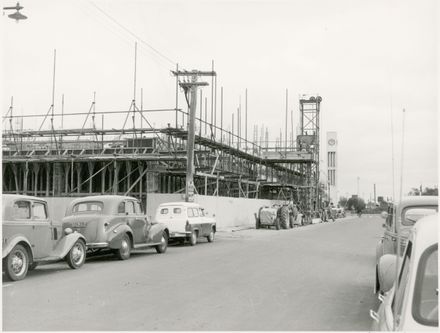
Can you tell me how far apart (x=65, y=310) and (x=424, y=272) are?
18.9 feet

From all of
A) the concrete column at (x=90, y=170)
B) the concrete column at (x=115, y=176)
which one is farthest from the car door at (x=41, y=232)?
the concrete column at (x=90, y=170)

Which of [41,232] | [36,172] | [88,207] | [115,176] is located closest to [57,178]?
[36,172]

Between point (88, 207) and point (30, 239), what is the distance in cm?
399

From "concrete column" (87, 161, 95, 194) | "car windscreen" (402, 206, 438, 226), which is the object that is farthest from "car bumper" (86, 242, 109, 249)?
"concrete column" (87, 161, 95, 194)

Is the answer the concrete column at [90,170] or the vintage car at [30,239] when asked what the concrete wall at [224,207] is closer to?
the concrete column at [90,170]

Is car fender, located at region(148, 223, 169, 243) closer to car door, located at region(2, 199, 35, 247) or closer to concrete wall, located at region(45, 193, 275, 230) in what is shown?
car door, located at region(2, 199, 35, 247)

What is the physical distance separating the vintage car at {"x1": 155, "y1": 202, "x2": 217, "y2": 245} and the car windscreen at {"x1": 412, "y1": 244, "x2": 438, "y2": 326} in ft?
57.2

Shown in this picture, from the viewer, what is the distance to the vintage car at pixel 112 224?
14.9 m

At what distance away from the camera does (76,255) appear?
13344mm

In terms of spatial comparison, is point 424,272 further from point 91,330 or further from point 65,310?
point 65,310

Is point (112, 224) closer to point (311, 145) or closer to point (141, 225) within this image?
point (141, 225)

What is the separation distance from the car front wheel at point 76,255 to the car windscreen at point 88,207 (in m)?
1.93

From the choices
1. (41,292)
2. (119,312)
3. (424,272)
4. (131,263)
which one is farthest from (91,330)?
(131,263)

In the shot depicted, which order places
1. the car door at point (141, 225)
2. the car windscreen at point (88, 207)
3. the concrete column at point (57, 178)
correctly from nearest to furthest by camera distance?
the car windscreen at point (88, 207) < the car door at point (141, 225) < the concrete column at point (57, 178)
